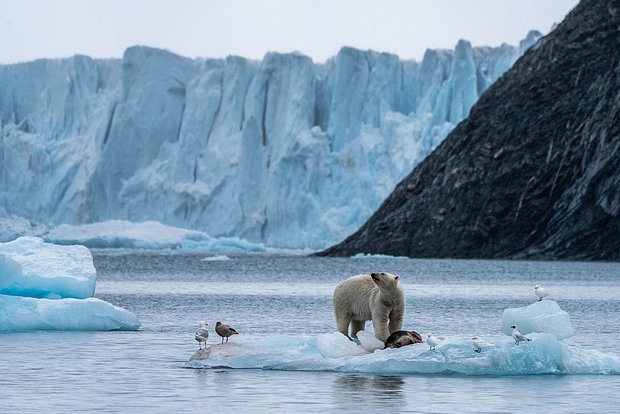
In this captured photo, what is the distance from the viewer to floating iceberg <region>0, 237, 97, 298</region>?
2786 centimetres

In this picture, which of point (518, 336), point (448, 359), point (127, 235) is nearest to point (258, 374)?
point (448, 359)

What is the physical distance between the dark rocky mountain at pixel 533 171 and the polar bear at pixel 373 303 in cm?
6742

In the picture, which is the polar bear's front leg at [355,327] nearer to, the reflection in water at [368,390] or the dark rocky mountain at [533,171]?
the reflection in water at [368,390]

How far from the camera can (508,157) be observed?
97500 mm

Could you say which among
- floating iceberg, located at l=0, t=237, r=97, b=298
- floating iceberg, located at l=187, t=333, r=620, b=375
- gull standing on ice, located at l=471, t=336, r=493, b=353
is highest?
floating iceberg, located at l=0, t=237, r=97, b=298

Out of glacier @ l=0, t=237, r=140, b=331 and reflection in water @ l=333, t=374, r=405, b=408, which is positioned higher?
glacier @ l=0, t=237, r=140, b=331

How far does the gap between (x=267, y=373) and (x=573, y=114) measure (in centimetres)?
8148

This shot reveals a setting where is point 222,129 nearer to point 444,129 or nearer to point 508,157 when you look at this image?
point 444,129

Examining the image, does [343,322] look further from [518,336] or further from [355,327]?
[518,336]

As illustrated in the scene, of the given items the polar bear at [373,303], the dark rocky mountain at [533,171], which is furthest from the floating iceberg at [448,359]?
the dark rocky mountain at [533,171]

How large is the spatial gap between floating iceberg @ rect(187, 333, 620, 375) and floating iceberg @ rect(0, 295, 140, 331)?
9.12 metres

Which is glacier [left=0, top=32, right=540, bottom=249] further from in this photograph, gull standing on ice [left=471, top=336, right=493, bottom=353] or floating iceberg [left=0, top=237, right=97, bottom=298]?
gull standing on ice [left=471, top=336, right=493, bottom=353]

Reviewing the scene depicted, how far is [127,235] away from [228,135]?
13.1 metres

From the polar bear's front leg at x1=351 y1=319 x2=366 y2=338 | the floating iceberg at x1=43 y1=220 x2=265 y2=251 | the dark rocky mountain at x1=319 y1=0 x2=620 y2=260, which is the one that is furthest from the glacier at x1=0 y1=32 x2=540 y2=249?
the polar bear's front leg at x1=351 y1=319 x2=366 y2=338
